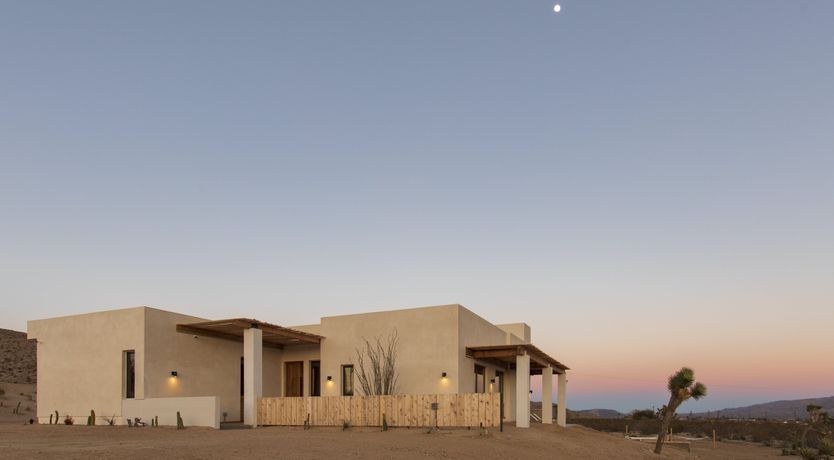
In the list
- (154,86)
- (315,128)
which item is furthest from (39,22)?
(315,128)

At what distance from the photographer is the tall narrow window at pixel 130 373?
2050 cm

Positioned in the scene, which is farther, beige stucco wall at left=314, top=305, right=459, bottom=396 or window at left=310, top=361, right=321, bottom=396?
window at left=310, top=361, right=321, bottom=396

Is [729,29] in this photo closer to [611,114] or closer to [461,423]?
[611,114]

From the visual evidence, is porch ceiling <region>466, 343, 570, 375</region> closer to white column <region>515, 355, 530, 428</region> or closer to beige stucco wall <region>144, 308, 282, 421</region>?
white column <region>515, 355, 530, 428</region>

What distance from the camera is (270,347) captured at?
2539cm

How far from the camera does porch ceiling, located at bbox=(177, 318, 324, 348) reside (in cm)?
2058

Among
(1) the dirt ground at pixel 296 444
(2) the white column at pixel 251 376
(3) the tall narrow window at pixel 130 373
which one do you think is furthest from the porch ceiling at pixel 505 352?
(3) the tall narrow window at pixel 130 373

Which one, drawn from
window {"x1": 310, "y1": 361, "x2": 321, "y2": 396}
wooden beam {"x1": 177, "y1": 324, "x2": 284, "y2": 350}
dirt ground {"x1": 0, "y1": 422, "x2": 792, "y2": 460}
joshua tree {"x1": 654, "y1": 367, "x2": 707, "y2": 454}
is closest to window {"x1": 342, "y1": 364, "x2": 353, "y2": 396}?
window {"x1": 310, "y1": 361, "x2": 321, "y2": 396}

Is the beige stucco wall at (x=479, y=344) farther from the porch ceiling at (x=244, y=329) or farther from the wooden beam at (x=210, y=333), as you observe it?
the wooden beam at (x=210, y=333)

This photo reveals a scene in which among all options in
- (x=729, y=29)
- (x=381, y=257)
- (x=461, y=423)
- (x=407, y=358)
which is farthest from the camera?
(x=381, y=257)

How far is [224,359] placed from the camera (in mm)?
23438

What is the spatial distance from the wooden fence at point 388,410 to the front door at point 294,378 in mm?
5161

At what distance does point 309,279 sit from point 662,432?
1728 centimetres

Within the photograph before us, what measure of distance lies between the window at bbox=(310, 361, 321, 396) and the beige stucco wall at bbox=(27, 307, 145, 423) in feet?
23.1
